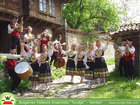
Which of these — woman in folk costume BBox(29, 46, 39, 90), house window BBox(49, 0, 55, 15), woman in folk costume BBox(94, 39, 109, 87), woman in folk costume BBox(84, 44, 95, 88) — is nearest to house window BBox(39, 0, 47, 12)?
house window BBox(49, 0, 55, 15)

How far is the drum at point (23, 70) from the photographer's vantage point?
14.9ft

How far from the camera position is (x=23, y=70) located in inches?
181

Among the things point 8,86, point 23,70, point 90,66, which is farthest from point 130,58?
point 8,86

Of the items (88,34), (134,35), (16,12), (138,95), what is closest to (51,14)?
(16,12)

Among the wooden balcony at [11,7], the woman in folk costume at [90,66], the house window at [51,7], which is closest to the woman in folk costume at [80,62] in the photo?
the woman in folk costume at [90,66]

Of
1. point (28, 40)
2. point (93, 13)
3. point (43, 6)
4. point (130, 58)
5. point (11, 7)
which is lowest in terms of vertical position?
point (130, 58)

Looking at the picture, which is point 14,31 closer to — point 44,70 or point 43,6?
point 44,70

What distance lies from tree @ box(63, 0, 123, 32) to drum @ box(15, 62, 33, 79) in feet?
46.3

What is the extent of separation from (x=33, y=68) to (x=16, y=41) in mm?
1746

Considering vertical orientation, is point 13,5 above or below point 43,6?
below

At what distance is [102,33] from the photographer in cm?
1691

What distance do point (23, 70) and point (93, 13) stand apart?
16133mm

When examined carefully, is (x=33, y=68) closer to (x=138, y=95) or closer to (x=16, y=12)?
(x=138, y=95)

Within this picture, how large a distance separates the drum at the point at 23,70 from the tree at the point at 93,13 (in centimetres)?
1411
